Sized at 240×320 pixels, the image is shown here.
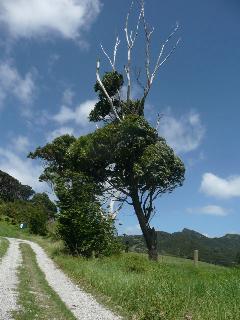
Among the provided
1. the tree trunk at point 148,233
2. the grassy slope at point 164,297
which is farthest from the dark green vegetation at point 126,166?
the grassy slope at point 164,297

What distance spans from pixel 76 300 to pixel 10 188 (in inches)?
4842

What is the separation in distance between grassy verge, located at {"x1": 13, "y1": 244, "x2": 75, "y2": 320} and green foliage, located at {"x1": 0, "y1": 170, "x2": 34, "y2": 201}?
347 feet

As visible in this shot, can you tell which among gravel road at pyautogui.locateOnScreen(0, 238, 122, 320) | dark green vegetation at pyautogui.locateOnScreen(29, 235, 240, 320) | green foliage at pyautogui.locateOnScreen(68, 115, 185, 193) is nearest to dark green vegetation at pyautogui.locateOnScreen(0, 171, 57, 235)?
green foliage at pyautogui.locateOnScreen(68, 115, 185, 193)

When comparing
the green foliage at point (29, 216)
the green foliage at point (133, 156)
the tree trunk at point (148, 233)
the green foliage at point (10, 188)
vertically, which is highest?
the green foliage at point (10, 188)

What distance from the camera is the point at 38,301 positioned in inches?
577

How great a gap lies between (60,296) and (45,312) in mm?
3072

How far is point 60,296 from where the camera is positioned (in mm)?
16062

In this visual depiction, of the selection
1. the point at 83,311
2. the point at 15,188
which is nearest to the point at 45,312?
the point at 83,311

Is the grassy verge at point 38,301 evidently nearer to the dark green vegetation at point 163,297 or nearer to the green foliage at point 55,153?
the dark green vegetation at point 163,297

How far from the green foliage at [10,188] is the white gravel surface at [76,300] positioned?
4114 inches

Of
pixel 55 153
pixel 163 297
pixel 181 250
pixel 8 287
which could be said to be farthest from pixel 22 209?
pixel 163 297

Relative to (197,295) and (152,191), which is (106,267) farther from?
(152,191)

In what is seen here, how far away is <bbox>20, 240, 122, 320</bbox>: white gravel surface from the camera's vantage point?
13.1 meters

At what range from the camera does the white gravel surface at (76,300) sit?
13125 millimetres
